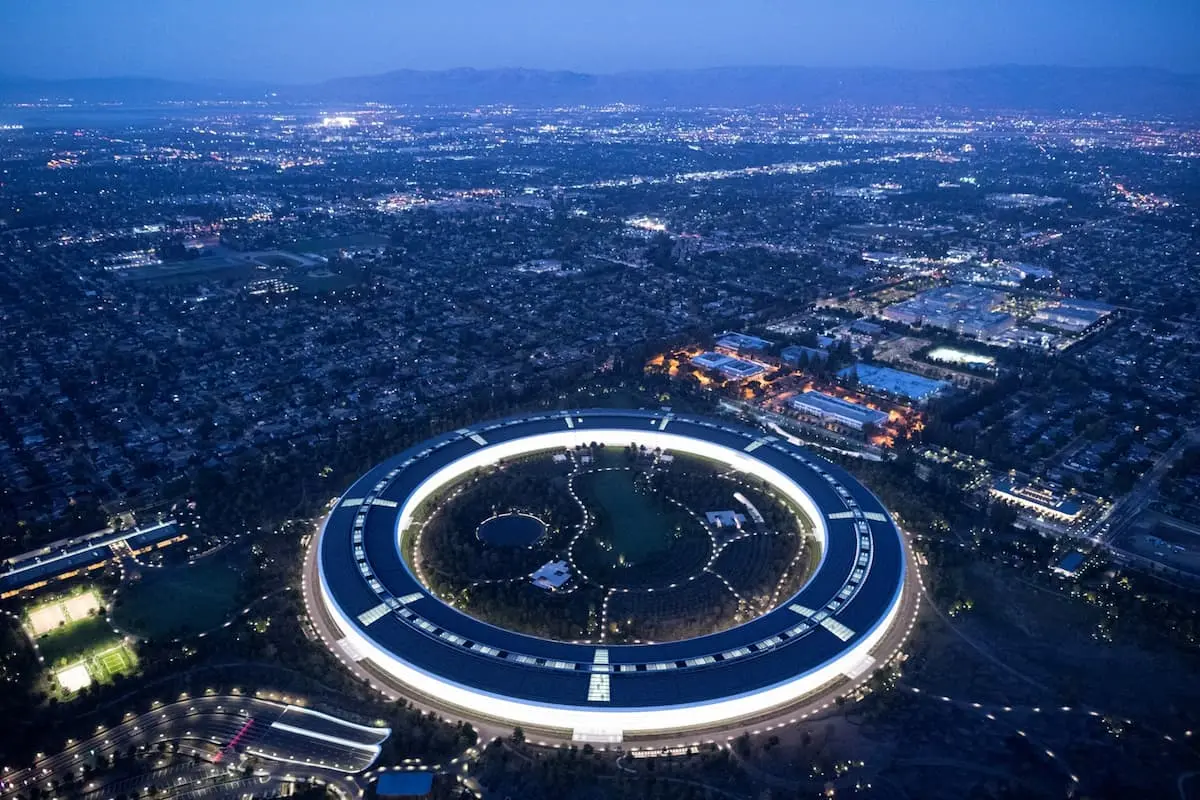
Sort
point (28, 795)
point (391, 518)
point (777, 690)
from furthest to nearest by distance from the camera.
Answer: point (391, 518)
point (777, 690)
point (28, 795)

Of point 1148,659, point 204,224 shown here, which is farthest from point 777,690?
point 204,224

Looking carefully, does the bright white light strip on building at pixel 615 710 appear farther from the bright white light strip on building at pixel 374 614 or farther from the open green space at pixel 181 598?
the open green space at pixel 181 598

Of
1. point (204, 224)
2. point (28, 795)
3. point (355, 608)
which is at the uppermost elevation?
point (204, 224)

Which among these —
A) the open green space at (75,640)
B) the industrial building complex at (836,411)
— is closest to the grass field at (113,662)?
the open green space at (75,640)

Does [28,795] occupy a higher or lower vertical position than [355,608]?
lower

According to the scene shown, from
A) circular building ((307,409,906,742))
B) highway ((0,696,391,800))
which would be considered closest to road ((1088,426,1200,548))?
circular building ((307,409,906,742))

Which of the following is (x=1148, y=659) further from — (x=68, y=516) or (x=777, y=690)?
(x=68, y=516)

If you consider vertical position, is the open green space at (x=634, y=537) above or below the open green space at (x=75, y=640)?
above
